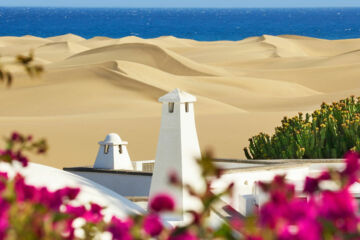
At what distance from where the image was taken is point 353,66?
68.5m

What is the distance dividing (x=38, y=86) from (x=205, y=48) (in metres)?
46.7

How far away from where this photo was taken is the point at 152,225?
3.57m

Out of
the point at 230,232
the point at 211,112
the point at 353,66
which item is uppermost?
the point at 353,66

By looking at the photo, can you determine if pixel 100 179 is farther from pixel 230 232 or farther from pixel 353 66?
pixel 353 66

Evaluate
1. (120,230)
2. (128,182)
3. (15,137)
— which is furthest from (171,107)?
(120,230)

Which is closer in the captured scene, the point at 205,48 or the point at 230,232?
the point at 230,232

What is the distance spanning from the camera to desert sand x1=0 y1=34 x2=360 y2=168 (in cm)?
3512

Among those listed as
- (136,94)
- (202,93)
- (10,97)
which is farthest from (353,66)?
(10,97)

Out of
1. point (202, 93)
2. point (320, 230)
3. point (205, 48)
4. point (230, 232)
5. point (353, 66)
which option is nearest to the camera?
point (320, 230)

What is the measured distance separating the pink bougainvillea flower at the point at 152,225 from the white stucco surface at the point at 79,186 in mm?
5267

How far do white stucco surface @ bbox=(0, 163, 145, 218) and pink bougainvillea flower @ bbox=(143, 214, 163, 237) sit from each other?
207 inches

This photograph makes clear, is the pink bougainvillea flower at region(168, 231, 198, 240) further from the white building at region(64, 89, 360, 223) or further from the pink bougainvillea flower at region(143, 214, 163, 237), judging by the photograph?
the white building at region(64, 89, 360, 223)

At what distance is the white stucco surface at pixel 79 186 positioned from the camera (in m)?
9.19

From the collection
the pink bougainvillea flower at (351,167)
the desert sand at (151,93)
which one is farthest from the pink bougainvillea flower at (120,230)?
the desert sand at (151,93)
